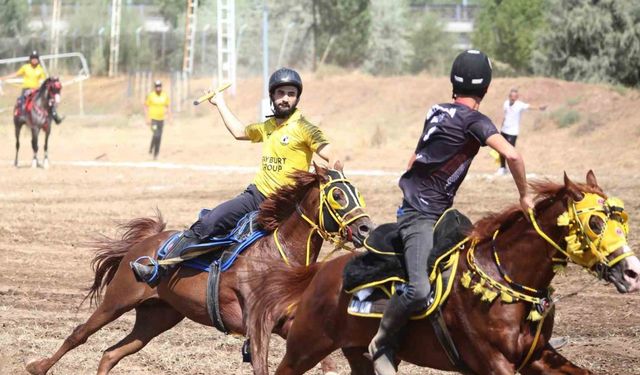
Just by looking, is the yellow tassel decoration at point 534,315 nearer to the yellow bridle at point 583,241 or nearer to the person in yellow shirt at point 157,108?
the yellow bridle at point 583,241

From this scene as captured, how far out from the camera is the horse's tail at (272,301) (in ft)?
22.8

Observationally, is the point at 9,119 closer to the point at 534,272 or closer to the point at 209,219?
the point at 209,219

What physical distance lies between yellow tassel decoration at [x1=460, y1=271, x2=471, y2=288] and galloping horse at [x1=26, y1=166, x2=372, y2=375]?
141 cm

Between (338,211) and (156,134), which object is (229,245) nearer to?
(338,211)

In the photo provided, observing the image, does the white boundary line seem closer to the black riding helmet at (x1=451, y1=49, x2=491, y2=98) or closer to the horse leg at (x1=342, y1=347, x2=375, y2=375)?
the horse leg at (x1=342, y1=347, x2=375, y2=375)

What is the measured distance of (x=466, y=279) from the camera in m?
5.96

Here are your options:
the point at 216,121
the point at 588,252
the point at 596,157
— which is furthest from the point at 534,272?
the point at 216,121

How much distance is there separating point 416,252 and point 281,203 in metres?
1.91

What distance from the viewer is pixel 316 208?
25.1ft

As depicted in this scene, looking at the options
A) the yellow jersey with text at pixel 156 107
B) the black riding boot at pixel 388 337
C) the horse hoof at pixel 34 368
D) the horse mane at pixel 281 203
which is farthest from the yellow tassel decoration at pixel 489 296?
the yellow jersey with text at pixel 156 107

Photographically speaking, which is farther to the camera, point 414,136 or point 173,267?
point 414,136

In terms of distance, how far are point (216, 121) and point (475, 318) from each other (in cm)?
3748

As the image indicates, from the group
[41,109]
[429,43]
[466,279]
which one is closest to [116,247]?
[466,279]

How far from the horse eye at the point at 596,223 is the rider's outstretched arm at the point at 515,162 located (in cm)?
42
